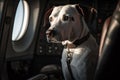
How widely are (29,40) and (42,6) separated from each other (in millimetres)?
547

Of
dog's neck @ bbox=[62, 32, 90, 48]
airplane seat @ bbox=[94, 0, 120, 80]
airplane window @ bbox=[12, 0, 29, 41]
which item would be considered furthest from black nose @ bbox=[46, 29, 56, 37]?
airplane window @ bbox=[12, 0, 29, 41]

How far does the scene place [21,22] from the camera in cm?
421

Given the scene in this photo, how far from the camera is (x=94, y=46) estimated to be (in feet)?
7.57

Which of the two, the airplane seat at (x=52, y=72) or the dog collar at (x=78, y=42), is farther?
the airplane seat at (x=52, y=72)

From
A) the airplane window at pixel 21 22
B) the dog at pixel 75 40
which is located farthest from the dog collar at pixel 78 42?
the airplane window at pixel 21 22

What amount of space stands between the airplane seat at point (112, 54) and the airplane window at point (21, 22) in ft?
10.5

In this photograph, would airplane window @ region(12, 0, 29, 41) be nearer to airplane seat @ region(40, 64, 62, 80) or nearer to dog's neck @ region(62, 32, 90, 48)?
airplane seat @ region(40, 64, 62, 80)

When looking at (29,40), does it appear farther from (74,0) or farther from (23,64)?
(74,0)

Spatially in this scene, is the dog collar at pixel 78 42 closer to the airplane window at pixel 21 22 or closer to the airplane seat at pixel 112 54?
the airplane seat at pixel 112 54

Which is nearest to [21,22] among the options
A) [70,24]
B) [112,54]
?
[70,24]

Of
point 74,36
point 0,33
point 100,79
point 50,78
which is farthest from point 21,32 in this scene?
point 100,79

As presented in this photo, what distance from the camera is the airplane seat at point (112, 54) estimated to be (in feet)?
2.95

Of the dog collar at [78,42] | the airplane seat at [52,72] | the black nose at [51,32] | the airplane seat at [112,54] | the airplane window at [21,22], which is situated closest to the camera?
the airplane seat at [112,54]

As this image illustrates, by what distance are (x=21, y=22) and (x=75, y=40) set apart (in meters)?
2.00
